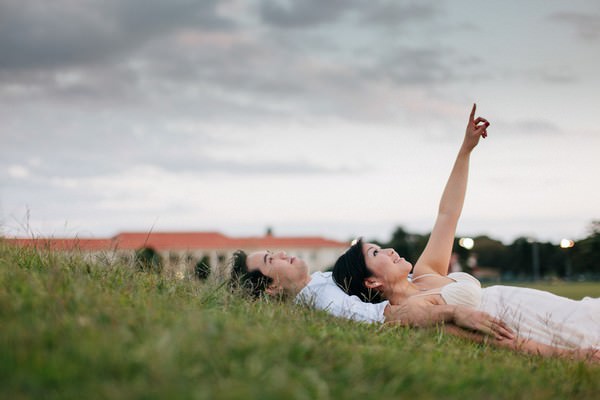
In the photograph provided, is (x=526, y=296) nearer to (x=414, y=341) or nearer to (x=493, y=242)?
(x=414, y=341)

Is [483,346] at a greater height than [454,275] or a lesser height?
lesser

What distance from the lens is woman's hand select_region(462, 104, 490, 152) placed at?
23.7 ft

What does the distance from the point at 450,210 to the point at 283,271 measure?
1.95 metres

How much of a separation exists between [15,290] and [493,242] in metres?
107

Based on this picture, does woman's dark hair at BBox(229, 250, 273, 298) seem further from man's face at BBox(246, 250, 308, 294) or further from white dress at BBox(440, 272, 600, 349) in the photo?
white dress at BBox(440, 272, 600, 349)

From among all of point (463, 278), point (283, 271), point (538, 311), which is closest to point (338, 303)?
point (283, 271)

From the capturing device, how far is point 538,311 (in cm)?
629

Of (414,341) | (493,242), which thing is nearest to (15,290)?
(414,341)

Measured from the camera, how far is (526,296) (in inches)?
253

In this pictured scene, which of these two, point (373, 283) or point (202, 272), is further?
point (202, 272)

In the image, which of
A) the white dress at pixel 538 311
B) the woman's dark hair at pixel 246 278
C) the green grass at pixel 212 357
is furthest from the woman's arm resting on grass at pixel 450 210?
the green grass at pixel 212 357

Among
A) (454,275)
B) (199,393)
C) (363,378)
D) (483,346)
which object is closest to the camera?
(199,393)

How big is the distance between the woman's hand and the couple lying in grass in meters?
0.01

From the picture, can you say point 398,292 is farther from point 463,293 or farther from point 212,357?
point 212,357
